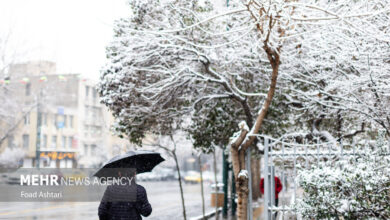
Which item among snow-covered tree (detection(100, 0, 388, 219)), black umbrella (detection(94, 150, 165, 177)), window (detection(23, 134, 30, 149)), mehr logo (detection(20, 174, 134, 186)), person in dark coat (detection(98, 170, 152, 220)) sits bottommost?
person in dark coat (detection(98, 170, 152, 220))

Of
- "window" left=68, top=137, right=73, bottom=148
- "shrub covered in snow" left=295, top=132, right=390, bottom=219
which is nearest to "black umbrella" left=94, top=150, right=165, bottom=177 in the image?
"shrub covered in snow" left=295, top=132, right=390, bottom=219

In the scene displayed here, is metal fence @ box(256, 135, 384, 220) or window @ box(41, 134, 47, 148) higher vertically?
window @ box(41, 134, 47, 148)

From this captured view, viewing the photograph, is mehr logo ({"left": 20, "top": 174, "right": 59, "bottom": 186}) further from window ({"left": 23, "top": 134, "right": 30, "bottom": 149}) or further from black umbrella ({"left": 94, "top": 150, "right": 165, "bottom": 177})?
window ({"left": 23, "top": 134, "right": 30, "bottom": 149})

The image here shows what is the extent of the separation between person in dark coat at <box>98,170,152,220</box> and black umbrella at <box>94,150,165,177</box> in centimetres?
54

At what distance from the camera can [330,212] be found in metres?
6.30

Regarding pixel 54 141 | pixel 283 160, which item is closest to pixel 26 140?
pixel 54 141

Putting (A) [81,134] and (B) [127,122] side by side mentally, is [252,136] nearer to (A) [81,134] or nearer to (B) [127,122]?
(B) [127,122]

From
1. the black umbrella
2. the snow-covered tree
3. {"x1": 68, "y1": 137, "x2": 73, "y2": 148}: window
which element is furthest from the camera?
{"x1": 68, "y1": 137, "x2": 73, "y2": 148}: window

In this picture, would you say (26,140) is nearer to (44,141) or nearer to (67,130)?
(44,141)

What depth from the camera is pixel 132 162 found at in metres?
6.74

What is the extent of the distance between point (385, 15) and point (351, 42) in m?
0.73

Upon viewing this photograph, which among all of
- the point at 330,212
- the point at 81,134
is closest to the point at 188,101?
the point at 330,212

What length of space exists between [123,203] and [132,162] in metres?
0.96

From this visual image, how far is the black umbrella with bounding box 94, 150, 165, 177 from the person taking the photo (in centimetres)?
641
